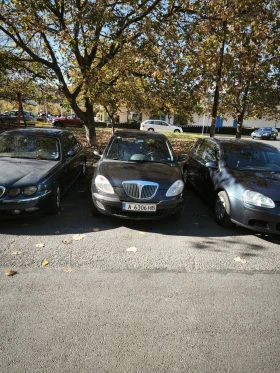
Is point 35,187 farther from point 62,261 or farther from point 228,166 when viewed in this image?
point 228,166

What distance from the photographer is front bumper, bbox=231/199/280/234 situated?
3935 millimetres

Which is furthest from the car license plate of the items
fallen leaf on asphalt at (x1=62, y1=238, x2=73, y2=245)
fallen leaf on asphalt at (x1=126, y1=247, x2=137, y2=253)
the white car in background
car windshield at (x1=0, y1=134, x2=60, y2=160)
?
the white car in background

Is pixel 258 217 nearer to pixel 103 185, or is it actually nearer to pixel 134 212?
pixel 134 212

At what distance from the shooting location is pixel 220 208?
472cm

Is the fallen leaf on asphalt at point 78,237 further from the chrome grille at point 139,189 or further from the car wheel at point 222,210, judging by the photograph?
the car wheel at point 222,210

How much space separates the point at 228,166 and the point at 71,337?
402 cm

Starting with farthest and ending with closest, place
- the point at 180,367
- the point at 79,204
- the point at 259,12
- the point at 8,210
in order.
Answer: the point at 259,12 → the point at 79,204 → the point at 8,210 → the point at 180,367

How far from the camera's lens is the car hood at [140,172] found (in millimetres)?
4371

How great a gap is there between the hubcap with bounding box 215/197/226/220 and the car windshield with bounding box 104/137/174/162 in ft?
4.15

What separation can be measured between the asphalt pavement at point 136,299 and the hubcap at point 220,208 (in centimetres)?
30

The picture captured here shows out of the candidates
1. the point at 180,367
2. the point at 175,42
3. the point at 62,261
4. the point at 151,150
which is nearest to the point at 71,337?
the point at 180,367

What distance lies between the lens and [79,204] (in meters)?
5.47

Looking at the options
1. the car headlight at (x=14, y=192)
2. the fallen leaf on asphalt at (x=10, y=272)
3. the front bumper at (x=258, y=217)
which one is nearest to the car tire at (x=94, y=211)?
the car headlight at (x=14, y=192)

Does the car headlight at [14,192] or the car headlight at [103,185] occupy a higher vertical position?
the car headlight at [103,185]
